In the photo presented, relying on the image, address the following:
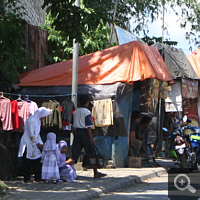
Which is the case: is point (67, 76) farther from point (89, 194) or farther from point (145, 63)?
point (89, 194)

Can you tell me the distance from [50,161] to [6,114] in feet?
6.20

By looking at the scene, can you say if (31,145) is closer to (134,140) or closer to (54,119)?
(54,119)

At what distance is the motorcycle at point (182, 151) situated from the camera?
1187 cm

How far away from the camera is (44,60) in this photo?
1554 centimetres

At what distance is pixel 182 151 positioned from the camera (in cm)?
1184

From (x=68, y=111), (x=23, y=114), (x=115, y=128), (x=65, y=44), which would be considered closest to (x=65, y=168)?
(x=23, y=114)

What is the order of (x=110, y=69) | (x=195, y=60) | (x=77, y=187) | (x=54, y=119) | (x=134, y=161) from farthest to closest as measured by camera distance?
(x=195, y=60), (x=134, y=161), (x=110, y=69), (x=54, y=119), (x=77, y=187)

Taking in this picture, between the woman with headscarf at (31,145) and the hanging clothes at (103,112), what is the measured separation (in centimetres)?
305

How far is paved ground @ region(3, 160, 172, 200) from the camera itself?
7.18 meters

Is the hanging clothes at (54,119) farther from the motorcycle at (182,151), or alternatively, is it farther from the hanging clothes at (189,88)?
the hanging clothes at (189,88)

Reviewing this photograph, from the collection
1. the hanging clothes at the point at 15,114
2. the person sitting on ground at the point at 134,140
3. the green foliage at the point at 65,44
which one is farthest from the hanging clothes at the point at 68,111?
the green foliage at the point at 65,44

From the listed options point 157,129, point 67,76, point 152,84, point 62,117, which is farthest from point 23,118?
point 157,129

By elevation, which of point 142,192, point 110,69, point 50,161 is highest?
point 110,69

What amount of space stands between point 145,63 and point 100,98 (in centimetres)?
165
